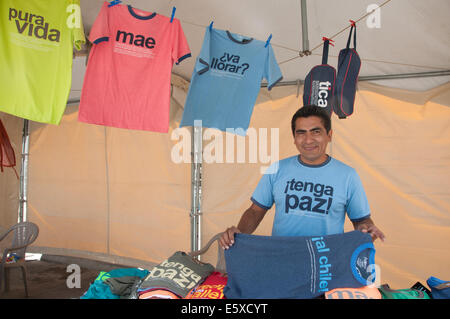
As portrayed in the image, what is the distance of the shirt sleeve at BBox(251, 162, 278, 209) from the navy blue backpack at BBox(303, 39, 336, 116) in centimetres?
119

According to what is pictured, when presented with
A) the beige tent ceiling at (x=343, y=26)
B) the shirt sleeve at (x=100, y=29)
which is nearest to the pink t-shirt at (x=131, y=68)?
the shirt sleeve at (x=100, y=29)

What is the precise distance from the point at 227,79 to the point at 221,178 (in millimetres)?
1807

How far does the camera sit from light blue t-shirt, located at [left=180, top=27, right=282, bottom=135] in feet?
→ 9.46

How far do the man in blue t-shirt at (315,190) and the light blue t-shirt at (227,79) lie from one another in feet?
4.03

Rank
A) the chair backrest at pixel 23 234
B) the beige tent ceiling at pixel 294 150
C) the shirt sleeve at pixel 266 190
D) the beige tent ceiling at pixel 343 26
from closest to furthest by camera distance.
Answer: the shirt sleeve at pixel 266 190, the beige tent ceiling at pixel 343 26, the beige tent ceiling at pixel 294 150, the chair backrest at pixel 23 234

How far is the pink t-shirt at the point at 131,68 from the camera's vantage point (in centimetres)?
264

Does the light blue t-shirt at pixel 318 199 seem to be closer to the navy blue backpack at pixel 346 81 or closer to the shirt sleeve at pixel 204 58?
the navy blue backpack at pixel 346 81

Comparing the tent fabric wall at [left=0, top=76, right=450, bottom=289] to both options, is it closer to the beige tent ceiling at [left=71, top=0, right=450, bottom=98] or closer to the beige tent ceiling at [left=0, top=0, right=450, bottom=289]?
the beige tent ceiling at [left=0, top=0, right=450, bottom=289]

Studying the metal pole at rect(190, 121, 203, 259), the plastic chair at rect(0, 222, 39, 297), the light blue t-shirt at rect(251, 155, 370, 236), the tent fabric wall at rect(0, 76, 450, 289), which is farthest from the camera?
the metal pole at rect(190, 121, 203, 259)

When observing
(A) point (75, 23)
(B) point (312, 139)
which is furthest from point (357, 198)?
(A) point (75, 23)

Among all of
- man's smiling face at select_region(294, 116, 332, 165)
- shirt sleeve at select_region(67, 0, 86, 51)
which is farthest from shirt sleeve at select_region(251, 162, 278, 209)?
shirt sleeve at select_region(67, 0, 86, 51)

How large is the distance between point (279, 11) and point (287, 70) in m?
0.92

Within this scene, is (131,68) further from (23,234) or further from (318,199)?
(23,234)
